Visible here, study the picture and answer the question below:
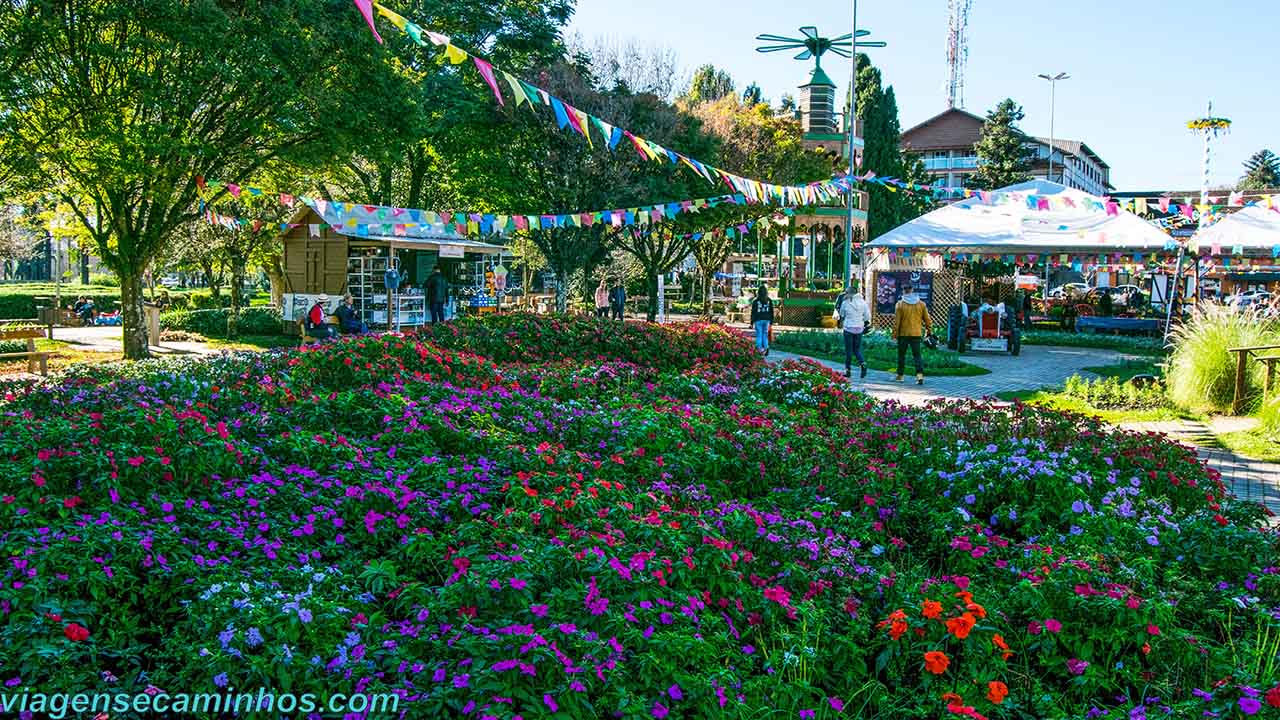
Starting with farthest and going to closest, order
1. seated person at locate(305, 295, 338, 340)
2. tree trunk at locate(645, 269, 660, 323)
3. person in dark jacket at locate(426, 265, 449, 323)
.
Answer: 1. tree trunk at locate(645, 269, 660, 323)
2. person in dark jacket at locate(426, 265, 449, 323)
3. seated person at locate(305, 295, 338, 340)

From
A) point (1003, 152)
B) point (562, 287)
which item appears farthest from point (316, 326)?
point (1003, 152)

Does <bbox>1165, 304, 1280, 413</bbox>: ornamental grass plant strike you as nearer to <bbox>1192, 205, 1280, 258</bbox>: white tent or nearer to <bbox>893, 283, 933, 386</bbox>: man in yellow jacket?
<bbox>893, 283, 933, 386</bbox>: man in yellow jacket

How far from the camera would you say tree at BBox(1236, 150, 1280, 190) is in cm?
12588

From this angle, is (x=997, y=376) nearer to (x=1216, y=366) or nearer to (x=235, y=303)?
(x=1216, y=366)

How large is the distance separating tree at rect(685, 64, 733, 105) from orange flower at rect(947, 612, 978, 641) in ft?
164

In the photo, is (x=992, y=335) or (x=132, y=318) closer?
(x=132, y=318)

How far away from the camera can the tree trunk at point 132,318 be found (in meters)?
19.1

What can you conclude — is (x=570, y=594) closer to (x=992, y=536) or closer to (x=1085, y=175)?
(x=992, y=536)

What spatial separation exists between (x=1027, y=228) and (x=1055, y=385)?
6.78 meters

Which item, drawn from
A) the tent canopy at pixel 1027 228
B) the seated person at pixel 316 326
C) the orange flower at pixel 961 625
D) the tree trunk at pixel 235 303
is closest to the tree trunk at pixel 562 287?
the tree trunk at pixel 235 303

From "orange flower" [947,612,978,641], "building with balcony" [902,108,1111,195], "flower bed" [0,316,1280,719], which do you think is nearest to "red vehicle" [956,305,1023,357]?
"flower bed" [0,316,1280,719]

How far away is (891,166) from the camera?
2095 inches

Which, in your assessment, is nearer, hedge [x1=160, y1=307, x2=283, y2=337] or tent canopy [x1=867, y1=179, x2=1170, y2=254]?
tent canopy [x1=867, y1=179, x2=1170, y2=254]

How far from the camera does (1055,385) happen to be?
1630 centimetres
